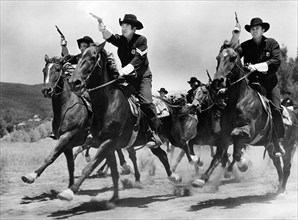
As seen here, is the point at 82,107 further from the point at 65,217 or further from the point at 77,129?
the point at 65,217

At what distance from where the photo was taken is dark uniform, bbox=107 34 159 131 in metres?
9.47

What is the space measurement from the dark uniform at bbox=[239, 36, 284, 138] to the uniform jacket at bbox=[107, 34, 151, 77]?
2.12 m

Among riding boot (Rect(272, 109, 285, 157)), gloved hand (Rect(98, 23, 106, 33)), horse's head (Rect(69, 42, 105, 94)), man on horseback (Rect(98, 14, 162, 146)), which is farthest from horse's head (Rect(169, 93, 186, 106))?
horse's head (Rect(69, 42, 105, 94))

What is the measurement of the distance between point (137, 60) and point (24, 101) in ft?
162

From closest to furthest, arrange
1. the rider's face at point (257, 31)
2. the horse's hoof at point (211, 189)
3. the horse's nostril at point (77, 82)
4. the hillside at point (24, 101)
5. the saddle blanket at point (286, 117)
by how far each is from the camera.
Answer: the horse's nostril at point (77, 82) < the rider's face at point (257, 31) < the horse's hoof at point (211, 189) < the saddle blanket at point (286, 117) < the hillside at point (24, 101)

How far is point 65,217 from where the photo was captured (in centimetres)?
782

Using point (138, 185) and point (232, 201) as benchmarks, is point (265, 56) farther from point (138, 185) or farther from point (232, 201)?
point (138, 185)

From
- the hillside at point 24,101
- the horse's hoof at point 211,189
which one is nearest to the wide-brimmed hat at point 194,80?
the horse's hoof at point 211,189

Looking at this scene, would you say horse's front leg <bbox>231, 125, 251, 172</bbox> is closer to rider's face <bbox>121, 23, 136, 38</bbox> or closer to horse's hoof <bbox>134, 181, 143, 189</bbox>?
rider's face <bbox>121, 23, 136, 38</bbox>

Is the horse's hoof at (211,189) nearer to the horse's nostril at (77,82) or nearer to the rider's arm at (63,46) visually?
the horse's nostril at (77,82)

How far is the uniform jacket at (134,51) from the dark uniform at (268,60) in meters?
2.12

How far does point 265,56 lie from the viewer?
32.0ft

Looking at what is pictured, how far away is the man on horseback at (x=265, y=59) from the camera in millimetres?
9696

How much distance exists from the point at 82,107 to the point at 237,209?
404 cm
